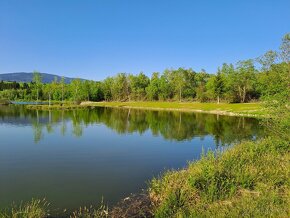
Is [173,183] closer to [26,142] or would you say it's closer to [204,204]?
[204,204]

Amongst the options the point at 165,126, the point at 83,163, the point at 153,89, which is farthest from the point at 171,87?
the point at 83,163

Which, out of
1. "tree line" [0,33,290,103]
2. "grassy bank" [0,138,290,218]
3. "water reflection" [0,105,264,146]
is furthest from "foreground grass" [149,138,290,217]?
"tree line" [0,33,290,103]

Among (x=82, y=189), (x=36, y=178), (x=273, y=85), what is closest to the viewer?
(x=82, y=189)

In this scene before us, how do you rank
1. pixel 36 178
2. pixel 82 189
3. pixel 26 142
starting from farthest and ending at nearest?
pixel 26 142 < pixel 36 178 < pixel 82 189

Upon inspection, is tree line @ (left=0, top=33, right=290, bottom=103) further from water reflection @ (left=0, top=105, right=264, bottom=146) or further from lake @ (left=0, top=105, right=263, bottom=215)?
lake @ (left=0, top=105, right=263, bottom=215)

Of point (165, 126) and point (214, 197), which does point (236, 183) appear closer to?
point (214, 197)

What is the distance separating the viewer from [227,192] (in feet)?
40.2

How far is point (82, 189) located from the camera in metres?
15.6

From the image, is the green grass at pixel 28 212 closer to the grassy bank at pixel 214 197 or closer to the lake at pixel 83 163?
the grassy bank at pixel 214 197

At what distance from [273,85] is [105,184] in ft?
45.9

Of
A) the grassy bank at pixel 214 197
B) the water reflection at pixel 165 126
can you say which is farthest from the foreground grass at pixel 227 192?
the water reflection at pixel 165 126

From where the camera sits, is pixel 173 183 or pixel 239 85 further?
pixel 239 85

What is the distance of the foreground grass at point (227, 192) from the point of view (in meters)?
9.85

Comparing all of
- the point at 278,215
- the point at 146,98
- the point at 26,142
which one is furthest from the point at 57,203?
the point at 146,98
